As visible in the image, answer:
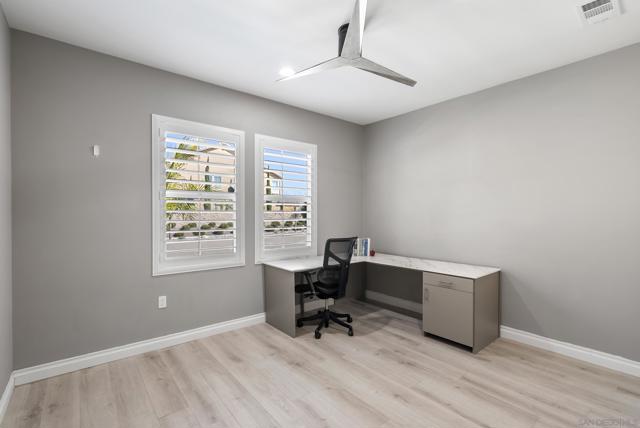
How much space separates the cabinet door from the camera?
289 centimetres

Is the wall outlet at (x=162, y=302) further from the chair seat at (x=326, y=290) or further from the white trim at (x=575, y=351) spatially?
the white trim at (x=575, y=351)

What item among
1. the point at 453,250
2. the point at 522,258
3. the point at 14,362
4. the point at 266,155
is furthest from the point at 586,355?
the point at 14,362

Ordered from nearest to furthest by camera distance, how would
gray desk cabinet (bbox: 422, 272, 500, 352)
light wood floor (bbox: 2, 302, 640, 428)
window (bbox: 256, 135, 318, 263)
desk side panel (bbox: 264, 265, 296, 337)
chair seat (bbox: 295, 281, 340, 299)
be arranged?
light wood floor (bbox: 2, 302, 640, 428), gray desk cabinet (bbox: 422, 272, 500, 352), desk side panel (bbox: 264, 265, 296, 337), chair seat (bbox: 295, 281, 340, 299), window (bbox: 256, 135, 318, 263)

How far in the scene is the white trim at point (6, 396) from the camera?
6.53 ft

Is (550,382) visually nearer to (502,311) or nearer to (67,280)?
(502,311)

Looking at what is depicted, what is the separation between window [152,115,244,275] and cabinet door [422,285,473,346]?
6.83 feet

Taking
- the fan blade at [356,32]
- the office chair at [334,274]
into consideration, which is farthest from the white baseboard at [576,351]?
the fan blade at [356,32]

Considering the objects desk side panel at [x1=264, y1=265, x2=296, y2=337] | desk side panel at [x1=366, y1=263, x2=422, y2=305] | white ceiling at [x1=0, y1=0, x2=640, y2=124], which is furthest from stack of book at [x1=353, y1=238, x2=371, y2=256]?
white ceiling at [x1=0, y1=0, x2=640, y2=124]

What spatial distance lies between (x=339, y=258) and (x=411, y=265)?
2.86ft

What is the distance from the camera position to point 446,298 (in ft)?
10.0

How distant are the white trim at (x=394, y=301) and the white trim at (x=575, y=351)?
103 cm

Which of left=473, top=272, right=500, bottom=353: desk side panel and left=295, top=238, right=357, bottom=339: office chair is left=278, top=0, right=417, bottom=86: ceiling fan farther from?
left=473, top=272, right=500, bottom=353: desk side panel

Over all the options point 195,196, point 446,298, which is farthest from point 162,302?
point 446,298

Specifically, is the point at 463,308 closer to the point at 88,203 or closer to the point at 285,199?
the point at 285,199
